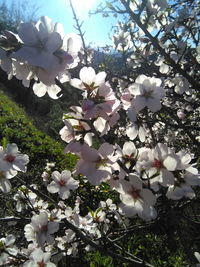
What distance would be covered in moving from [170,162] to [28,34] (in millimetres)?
796

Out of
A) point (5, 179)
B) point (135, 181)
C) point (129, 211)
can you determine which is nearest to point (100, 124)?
point (135, 181)

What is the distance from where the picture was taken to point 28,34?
1.15 m

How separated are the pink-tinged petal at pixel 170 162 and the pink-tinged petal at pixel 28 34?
0.74m

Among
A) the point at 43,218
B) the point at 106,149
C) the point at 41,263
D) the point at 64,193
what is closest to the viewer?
the point at 106,149

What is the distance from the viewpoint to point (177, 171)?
4.70 feet

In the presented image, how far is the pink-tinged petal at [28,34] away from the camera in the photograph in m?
1.14

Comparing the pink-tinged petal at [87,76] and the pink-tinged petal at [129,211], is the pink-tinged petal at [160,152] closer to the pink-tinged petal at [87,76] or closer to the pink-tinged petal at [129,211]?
the pink-tinged petal at [129,211]

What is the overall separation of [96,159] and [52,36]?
543mm

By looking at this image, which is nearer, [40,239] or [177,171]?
[177,171]

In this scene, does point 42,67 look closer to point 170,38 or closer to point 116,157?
point 116,157

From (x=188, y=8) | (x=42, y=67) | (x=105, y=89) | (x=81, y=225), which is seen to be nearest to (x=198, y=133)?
(x=188, y=8)

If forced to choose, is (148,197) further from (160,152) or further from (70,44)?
(70,44)

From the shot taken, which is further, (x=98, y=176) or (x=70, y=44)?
(x=98, y=176)

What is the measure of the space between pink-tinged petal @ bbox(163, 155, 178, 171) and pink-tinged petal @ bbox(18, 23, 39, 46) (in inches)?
29.1
